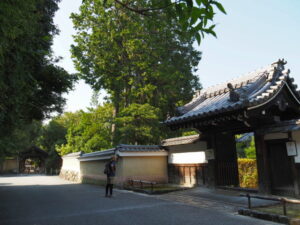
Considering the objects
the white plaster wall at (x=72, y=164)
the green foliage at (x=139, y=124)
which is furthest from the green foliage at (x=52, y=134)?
the green foliage at (x=139, y=124)

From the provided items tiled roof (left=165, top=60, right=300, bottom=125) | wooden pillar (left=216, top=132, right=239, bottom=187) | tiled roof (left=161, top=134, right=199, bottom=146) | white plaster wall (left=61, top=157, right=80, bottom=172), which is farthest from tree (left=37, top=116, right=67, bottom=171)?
wooden pillar (left=216, top=132, right=239, bottom=187)

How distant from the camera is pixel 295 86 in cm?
1049

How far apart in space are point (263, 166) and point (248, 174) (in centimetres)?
603

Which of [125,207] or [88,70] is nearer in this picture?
[125,207]

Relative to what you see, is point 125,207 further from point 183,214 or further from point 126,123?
point 126,123

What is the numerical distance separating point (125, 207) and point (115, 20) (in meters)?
19.1

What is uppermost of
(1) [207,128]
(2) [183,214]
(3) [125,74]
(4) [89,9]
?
(4) [89,9]

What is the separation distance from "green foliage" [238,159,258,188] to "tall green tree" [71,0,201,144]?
26.6 ft

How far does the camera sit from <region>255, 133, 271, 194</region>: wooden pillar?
9461 mm

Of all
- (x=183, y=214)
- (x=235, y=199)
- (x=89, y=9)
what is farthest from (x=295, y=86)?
(x=89, y=9)

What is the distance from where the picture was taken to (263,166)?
31.4ft

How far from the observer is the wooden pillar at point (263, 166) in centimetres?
946

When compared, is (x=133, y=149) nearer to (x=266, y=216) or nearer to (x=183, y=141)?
(x=183, y=141)

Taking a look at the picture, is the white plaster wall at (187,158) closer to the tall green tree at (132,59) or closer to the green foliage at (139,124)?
the green foliage at (139,124)
